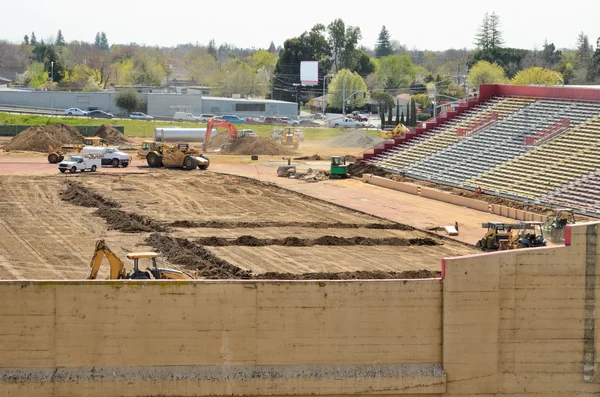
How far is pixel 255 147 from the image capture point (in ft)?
260

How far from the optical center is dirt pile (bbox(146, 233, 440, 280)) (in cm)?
3328

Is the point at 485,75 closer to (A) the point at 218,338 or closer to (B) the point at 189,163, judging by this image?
(B) the point at 189,163

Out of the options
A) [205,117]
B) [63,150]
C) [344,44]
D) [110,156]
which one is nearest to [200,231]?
[110,156]

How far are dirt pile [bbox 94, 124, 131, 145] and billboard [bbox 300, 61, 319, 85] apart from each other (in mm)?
66889

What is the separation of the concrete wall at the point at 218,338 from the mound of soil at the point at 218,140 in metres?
62.6

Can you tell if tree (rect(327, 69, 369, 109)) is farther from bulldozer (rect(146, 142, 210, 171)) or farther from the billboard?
bulldozer (rect(146, 142, 210, 171))

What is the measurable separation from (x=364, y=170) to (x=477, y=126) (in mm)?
7311

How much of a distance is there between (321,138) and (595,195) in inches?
1877

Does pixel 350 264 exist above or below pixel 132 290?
below

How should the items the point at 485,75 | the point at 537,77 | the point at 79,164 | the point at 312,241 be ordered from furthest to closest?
the point at 485,75 → the point at 537,77 → the point at 79,164 → the point at 312,241

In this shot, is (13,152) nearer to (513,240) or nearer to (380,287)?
(513,240)

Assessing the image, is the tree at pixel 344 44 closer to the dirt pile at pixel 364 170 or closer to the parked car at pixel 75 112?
the parked car at pixel 75 112

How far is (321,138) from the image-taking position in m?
93.7

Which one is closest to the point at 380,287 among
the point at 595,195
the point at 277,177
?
the point at 595,195
